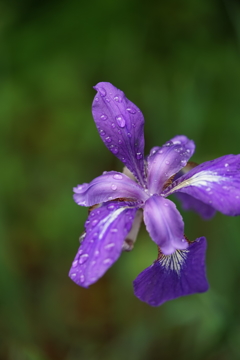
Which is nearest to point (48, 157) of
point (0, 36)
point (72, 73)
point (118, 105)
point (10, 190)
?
point (10, 190)

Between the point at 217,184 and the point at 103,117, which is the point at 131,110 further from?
the point at 217,184

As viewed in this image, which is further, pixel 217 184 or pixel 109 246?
pixel 217 184

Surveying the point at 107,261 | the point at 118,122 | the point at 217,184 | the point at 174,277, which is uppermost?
the point at 118,122

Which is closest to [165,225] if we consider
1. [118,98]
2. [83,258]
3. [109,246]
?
[109,246]

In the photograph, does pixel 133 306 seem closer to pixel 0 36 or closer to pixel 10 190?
pixel 10 190

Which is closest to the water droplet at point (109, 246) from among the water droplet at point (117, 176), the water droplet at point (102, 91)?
the water droplet at point (117, 176)

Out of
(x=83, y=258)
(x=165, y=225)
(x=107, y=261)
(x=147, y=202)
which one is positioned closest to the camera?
(x=107, y=261)

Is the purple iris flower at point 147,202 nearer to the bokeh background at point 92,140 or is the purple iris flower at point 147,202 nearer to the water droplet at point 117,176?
the water droplet at point 117,176

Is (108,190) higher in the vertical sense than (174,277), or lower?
higher
